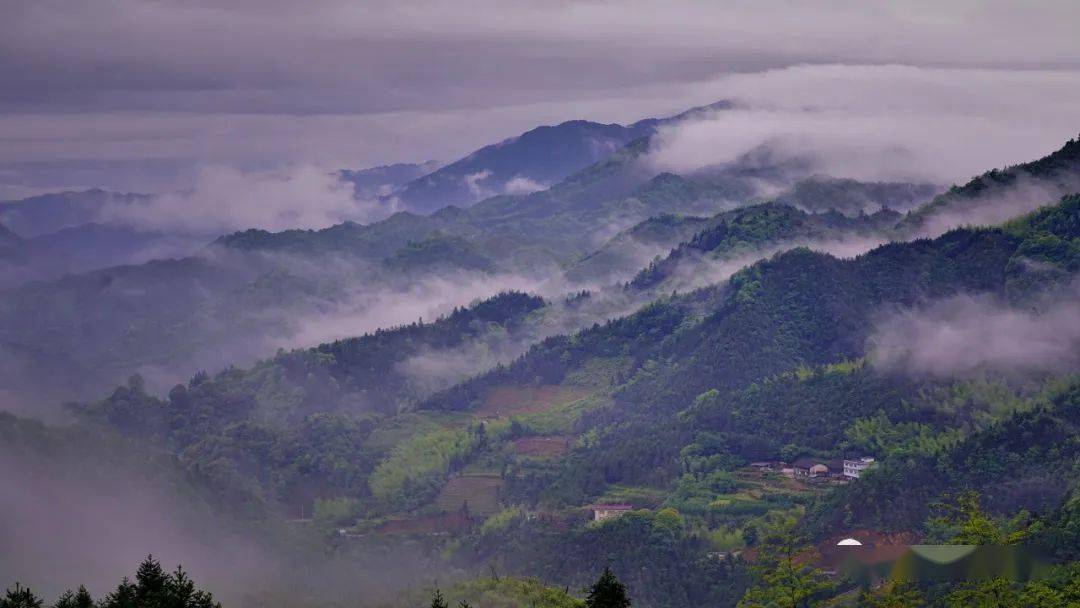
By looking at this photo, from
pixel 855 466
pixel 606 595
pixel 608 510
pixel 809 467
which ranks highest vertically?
pixel 606 595

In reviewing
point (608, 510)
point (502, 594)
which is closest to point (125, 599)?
point (502, 594)

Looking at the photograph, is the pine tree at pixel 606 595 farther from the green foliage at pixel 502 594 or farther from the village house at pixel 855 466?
the village house at pixel 855 466

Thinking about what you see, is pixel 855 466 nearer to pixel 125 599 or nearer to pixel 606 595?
pixel 125 599

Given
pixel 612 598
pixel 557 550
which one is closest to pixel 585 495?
pixel 557 550

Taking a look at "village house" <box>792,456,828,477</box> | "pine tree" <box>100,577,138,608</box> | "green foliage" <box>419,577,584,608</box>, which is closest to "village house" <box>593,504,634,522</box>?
"village house" <box>792,456,828,477</box>

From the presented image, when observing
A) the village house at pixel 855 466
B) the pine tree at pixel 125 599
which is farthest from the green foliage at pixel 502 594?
the village house at pixel 855 466

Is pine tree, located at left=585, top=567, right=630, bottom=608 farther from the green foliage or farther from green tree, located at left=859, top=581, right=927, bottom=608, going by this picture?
the green foliage
